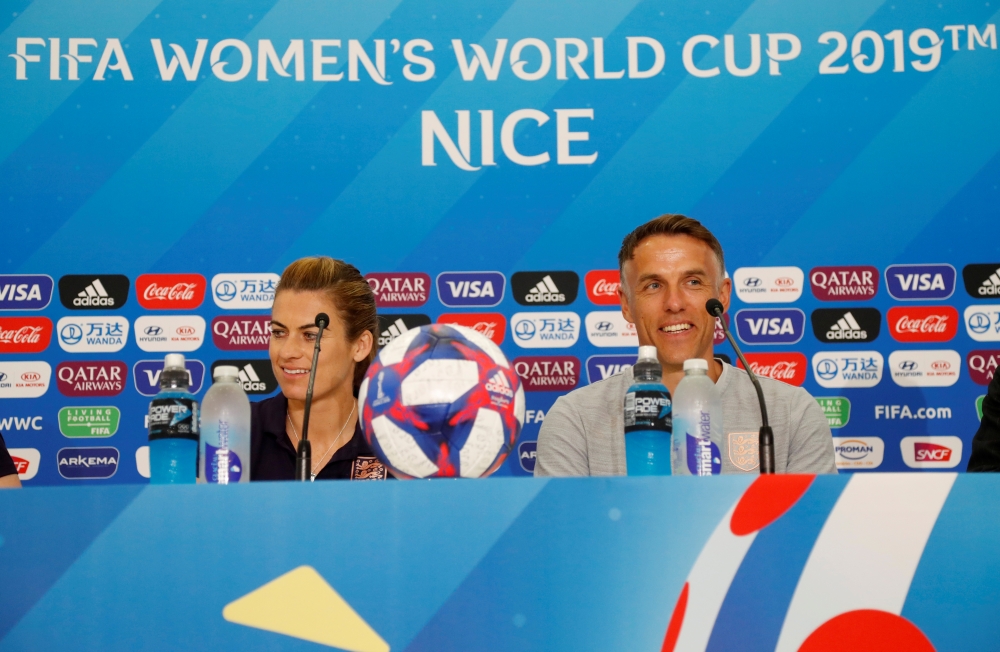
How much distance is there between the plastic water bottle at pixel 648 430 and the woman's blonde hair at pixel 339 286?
3.43ft

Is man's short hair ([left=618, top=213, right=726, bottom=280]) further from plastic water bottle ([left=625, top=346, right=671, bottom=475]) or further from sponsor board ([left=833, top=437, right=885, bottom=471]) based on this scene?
sponsor board ([left=833, top=437, right=885, bottom=471])

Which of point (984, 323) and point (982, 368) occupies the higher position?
point (984, 323)

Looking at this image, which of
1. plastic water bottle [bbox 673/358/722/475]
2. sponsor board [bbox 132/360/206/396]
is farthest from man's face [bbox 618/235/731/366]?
sponsor board [bbox 132/360/206/396]

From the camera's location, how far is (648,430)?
1.43m

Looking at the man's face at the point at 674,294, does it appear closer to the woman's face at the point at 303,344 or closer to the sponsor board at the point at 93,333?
the woman's face at the point at 303,344

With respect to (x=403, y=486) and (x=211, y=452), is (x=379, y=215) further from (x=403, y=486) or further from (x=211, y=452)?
(x=403, y=486)

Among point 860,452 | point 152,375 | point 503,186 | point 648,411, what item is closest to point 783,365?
point 860,452

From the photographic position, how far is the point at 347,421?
92.6 inches

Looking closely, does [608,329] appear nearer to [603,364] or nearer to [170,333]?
[603,364]

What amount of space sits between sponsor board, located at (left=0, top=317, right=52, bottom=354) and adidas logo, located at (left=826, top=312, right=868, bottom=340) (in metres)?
2.57

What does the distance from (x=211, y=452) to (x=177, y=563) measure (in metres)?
0.42

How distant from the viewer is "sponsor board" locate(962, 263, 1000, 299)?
303cm

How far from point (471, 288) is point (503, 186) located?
366 millimetres

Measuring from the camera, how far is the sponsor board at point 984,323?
3027 millimetres
